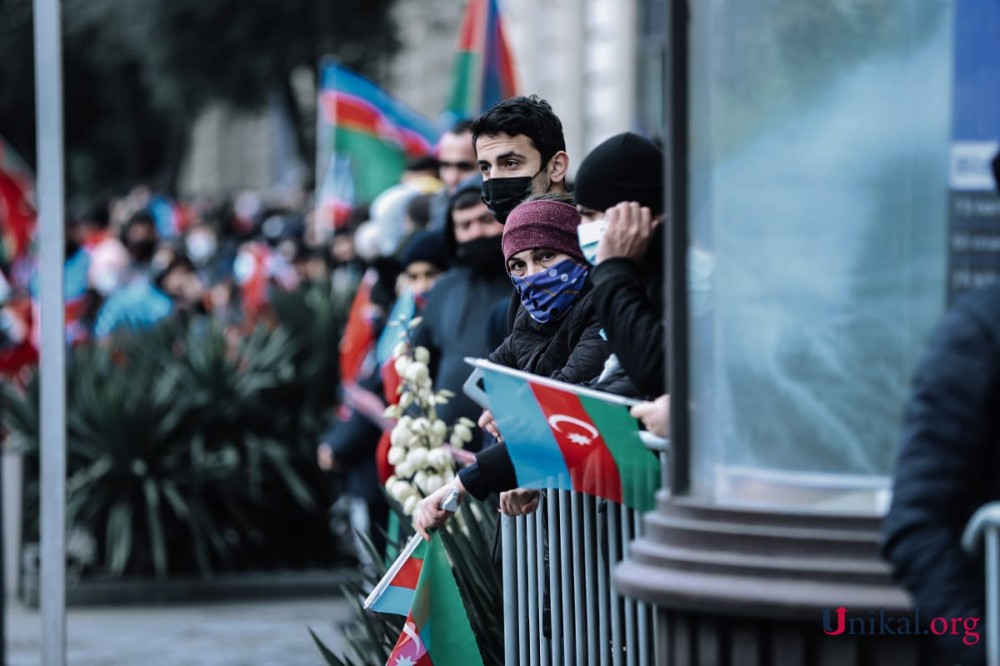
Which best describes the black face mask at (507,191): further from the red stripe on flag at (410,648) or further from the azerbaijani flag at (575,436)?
the red stripe on flag at (410,648)

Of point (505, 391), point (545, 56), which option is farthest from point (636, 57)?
point (505, 391)

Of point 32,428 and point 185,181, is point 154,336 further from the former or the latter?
point 185,181

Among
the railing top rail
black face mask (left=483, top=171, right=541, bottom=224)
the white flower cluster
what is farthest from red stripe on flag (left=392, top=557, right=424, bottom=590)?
the railing top rail

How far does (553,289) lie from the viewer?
5.04m

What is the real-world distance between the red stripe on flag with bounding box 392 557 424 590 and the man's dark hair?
113cm

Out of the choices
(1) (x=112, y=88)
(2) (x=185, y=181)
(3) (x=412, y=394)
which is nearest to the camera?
(3) (x=412, y=394)

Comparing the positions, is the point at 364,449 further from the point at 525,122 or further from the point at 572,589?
the point at 572,589

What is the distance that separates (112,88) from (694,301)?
47383 mm

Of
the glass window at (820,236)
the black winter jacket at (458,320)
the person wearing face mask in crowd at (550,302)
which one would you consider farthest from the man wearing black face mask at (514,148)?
the black winter jacket at (458,320)

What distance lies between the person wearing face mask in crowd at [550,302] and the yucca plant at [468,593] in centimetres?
50

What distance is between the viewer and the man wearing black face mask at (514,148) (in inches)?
207

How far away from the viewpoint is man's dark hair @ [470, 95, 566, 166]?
207 inches

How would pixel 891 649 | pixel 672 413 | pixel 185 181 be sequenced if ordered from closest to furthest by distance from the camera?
pixel 891 649 < pixel 672 413 < pixel 185 181

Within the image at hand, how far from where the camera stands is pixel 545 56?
34.1 meters
